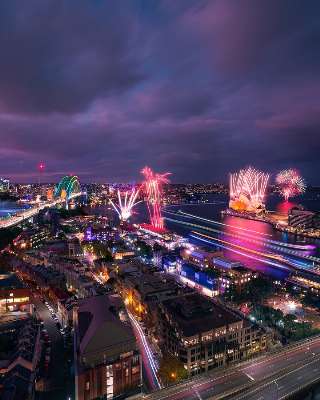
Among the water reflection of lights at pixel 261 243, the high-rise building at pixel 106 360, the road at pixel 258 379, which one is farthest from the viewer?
the water reflection of lights at pixel 261 243

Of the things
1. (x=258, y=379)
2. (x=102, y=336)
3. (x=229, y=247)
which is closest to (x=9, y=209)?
(x=229, y=247)

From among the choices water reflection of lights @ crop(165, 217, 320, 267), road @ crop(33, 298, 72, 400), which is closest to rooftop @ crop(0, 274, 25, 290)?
Result: road @ crop(33, 298, 72, 400)

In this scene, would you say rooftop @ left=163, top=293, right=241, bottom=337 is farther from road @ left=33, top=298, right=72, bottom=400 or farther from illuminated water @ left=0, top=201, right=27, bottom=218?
illuminated water @ left=0, top=201, right=27, bottom=218

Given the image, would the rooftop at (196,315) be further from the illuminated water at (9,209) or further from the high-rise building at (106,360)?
the illuminated water at (9,209)

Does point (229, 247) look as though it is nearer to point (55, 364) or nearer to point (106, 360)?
point (55, 364)

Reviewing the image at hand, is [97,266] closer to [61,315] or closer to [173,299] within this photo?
[61,315]

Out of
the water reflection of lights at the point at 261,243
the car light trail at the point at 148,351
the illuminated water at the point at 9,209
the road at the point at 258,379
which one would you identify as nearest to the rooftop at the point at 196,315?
the car light trail at the point at 148,351
